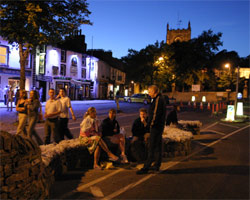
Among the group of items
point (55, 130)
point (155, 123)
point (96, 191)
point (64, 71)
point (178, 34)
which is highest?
point (178, 34)

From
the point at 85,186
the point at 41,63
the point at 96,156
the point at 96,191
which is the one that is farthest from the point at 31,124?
the point at 41,63

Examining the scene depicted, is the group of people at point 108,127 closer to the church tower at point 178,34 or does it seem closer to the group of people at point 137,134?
the group of people at point 137,134

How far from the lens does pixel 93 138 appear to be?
6391 millimetres

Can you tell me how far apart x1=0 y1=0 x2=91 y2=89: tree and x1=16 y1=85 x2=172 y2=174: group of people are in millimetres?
7424

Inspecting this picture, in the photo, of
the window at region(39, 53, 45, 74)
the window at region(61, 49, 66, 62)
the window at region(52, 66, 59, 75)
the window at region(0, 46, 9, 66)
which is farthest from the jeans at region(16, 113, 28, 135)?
the window at region(61, 49, 66, 62)

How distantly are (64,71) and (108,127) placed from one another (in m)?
37.3

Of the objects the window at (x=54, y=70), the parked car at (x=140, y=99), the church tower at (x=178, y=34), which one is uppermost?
the church tower at (x=178, y=34)

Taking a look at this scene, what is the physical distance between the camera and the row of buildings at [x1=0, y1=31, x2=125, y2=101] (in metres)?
31.5

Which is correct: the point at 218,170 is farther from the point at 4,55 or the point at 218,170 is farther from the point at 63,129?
the point at 4,55

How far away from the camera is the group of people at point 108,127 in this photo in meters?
6.04

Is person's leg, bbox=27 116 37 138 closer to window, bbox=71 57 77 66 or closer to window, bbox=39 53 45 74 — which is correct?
window, bbox=39 53 45 74

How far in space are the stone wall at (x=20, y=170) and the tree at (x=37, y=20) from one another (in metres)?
11.2

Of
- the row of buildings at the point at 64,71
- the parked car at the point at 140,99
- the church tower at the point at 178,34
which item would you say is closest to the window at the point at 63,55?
the row of buildings at the point at 64,71

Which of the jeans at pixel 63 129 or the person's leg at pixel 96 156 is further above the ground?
A: the jeans at pixel 63 129
